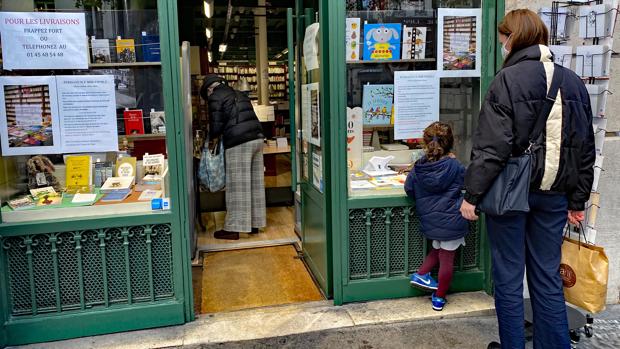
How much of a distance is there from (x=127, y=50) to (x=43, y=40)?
0.45 m

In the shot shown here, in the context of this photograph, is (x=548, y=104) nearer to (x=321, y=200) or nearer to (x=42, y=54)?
(x=321, y=200)

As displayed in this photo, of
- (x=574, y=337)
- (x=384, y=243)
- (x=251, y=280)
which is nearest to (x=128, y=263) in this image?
(x=251, y=280)

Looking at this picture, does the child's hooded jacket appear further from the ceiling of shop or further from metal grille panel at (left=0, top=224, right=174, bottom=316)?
the ceiling of shop

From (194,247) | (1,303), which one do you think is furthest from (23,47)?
(194,247)

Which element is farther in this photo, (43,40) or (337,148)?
(337,148)

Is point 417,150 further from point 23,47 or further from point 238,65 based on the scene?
point 238,65

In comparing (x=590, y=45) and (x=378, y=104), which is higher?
(x=590, y=45)

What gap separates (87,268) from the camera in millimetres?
3234

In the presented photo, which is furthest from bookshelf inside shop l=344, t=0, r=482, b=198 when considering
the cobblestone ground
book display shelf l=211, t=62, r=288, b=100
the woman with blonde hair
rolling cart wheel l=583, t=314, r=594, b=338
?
book display shelf l=211, t=62, r=288, b=100

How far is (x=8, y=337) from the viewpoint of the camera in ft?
10.4

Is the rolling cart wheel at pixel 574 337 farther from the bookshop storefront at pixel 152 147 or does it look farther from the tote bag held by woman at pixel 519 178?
the tote bag held by woman at pixel 519 178

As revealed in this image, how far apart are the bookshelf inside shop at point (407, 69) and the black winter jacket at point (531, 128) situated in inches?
43.1

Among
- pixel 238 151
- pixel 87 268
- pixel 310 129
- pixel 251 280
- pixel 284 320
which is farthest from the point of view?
pixel 238 151

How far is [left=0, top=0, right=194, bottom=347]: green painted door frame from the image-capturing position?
3.14 meters
